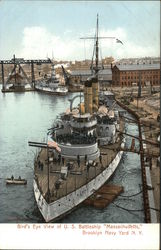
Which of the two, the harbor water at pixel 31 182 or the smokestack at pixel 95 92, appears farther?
the smokestack at pixel 95 92

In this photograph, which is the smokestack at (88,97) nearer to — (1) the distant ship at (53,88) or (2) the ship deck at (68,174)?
(2) the ship deck at (68,174)

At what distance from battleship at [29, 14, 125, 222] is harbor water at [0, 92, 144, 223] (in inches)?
10.1

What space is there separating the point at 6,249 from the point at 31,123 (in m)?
8.88

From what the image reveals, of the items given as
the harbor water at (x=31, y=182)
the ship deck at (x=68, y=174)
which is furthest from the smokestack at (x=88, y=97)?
the ship deck at (x=68, y=174)

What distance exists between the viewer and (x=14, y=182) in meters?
7.80

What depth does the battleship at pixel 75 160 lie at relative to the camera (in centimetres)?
675

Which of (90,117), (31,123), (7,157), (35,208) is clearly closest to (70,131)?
(90,117)

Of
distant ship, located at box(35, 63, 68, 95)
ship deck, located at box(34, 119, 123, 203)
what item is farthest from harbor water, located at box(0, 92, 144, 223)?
distant ship, located at box(35, 63, 68, 95)

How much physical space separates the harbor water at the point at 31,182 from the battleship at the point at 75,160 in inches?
10.1

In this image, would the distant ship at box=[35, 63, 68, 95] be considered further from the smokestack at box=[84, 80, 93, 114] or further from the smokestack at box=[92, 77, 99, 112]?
the smokestack at box=[84, 80, 93, 114]

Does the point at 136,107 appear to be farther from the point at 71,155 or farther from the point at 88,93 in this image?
the point at 71,155

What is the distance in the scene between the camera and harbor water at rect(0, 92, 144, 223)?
6.27 meters

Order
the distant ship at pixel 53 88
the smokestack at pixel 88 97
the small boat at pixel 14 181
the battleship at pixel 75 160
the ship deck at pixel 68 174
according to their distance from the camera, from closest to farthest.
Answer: the battleship at pixel 75 160
the ship deck at pixel 68 174
the small boat at pixel 14 181
the smokestack at pixel 88 97
the distant ship at pixel 53 88

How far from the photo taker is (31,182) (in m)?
8.19
